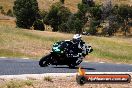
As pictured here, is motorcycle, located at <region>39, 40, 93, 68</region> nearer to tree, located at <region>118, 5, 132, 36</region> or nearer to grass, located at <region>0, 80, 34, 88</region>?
grass, located at <region>0, 80, 34, 88</region>

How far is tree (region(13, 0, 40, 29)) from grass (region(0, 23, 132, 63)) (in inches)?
2009

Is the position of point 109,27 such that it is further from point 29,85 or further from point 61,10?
point 29,85

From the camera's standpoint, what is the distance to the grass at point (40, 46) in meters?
46.7

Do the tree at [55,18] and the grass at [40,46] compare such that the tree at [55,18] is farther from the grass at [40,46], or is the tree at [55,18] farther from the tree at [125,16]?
the grass at [40,46]

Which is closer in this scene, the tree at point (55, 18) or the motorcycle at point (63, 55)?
the motorcycle at point (63, 55)

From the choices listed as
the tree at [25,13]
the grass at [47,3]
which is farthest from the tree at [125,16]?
the grass at [47,3]

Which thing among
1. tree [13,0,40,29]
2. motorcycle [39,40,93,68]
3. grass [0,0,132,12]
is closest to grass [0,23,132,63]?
motorcycle [39,40,93,68]

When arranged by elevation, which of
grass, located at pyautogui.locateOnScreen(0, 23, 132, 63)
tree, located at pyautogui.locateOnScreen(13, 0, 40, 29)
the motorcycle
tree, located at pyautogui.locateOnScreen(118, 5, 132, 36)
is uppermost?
the motorcycle

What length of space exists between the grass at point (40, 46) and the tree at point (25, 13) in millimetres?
51040

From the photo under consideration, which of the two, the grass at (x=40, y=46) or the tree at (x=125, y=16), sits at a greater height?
the grass at (x=40, y=46)

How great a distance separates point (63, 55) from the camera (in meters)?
26.2

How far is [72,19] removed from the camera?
119 metres

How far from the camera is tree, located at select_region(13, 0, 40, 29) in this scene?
113125mm

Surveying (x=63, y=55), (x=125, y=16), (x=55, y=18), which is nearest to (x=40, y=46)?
(x=63, y=55)
